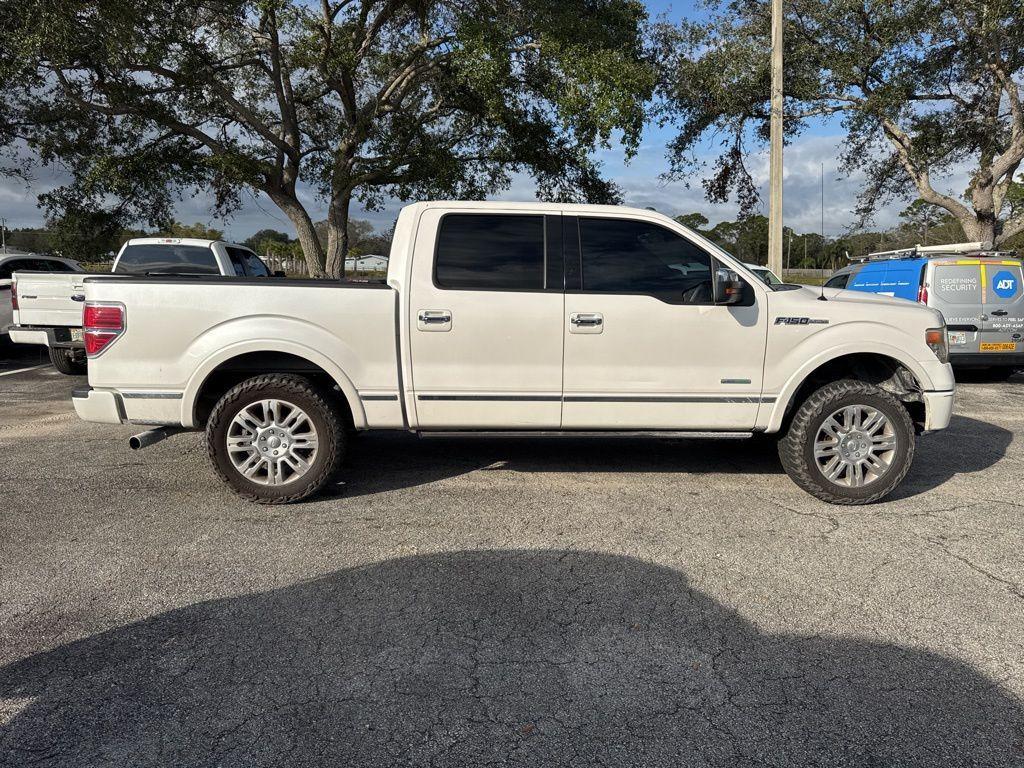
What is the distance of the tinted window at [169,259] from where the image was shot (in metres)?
10.2

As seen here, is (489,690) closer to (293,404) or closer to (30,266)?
(293,404)

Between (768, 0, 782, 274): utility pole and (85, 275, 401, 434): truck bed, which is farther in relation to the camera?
(768, 0, 782, 274): utility pole

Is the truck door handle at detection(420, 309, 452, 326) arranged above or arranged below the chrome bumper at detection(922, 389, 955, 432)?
above

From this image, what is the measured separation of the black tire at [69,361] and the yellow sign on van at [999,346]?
12.9 meters

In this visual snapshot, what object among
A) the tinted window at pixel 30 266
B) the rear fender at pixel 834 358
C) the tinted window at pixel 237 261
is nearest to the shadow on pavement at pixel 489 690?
the rear fender at pixel 834 358

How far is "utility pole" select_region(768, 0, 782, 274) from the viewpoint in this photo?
45.8 feet

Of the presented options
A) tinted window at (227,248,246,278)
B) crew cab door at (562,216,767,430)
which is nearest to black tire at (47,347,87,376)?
tinted window at (227,248,246,278)

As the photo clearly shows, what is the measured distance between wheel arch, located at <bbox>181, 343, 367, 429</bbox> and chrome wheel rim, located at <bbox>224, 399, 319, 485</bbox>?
11.4 inches

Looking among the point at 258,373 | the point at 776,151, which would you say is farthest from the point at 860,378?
the point at 776,151

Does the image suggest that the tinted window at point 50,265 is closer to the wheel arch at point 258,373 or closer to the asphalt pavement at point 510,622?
the asphalt pavement at point 510,622

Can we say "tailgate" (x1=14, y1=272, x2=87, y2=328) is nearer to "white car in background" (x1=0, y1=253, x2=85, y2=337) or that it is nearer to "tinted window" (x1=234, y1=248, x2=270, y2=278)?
"tinted window" (x1=234, y1=248, x2=270, y2=278)

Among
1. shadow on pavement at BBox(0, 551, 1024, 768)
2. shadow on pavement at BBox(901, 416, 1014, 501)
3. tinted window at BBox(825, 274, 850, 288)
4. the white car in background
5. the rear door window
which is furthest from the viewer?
tinted window at BBox(825, 274, 850, 288)

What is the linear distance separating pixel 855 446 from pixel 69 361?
10669 millimetres

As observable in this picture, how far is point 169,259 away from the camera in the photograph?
10352 millimetres
